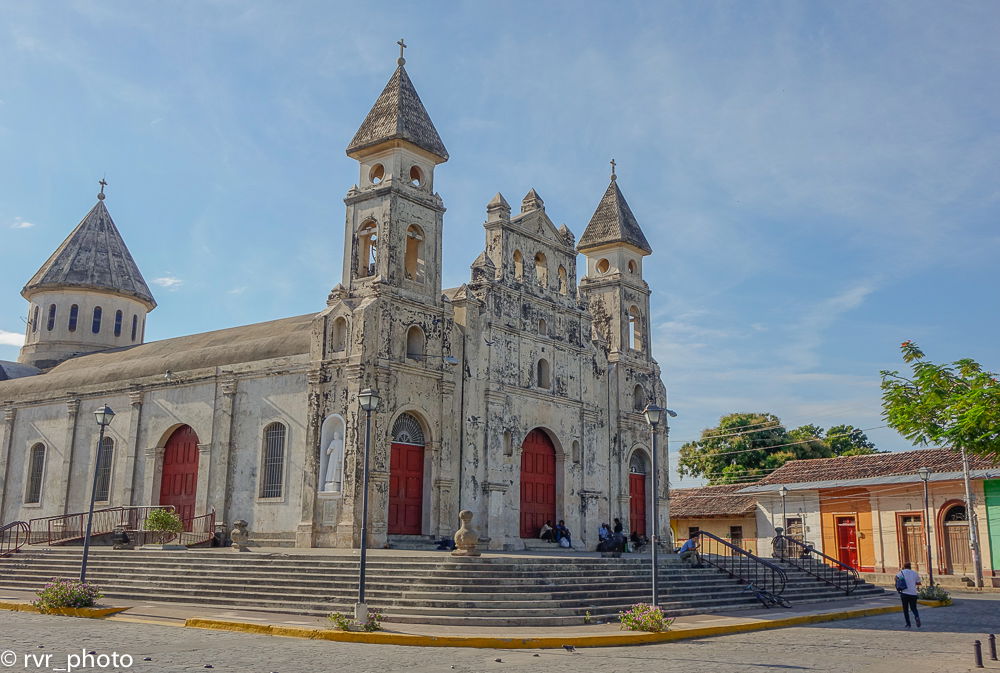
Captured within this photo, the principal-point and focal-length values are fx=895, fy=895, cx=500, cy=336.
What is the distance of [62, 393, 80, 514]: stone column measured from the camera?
108 feet

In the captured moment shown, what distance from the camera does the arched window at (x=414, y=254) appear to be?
28344 millimetres

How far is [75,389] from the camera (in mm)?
34219

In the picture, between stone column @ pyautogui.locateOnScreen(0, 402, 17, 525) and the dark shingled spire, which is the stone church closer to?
stone column @ pyautogui.locateOnScreen(0, 402, 17, 525)

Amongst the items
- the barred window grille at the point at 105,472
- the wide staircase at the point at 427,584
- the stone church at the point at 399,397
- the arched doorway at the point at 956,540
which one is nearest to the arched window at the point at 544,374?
the stone church at the point at 399,397

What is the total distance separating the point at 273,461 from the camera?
90.7ft

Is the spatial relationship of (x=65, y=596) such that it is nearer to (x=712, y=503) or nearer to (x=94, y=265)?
(x=94, y=265)

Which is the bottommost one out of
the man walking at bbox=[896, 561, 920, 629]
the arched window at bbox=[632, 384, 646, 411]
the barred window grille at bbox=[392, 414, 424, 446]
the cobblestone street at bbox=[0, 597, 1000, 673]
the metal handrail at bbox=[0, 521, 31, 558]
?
the cobblestone street at bbox=[0, 597, 1000, 673]

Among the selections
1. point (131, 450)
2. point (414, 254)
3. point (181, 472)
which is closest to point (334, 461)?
point (414, 254)

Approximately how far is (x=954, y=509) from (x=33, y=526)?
35.4 meters

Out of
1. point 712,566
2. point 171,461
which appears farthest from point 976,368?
point 171,461

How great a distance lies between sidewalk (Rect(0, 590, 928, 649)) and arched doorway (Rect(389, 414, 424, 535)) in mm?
7434

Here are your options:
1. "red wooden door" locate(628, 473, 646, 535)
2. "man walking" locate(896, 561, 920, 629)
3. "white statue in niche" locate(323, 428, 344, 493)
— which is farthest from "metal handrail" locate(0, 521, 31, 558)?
→ "man walking" locate(896, 561, 920, 629)

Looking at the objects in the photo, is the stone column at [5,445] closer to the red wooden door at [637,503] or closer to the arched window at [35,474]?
the arched window at [35,474]

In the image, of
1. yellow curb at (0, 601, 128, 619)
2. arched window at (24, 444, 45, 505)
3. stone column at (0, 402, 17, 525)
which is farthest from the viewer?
stone column at (0, 402, 17, 525)
